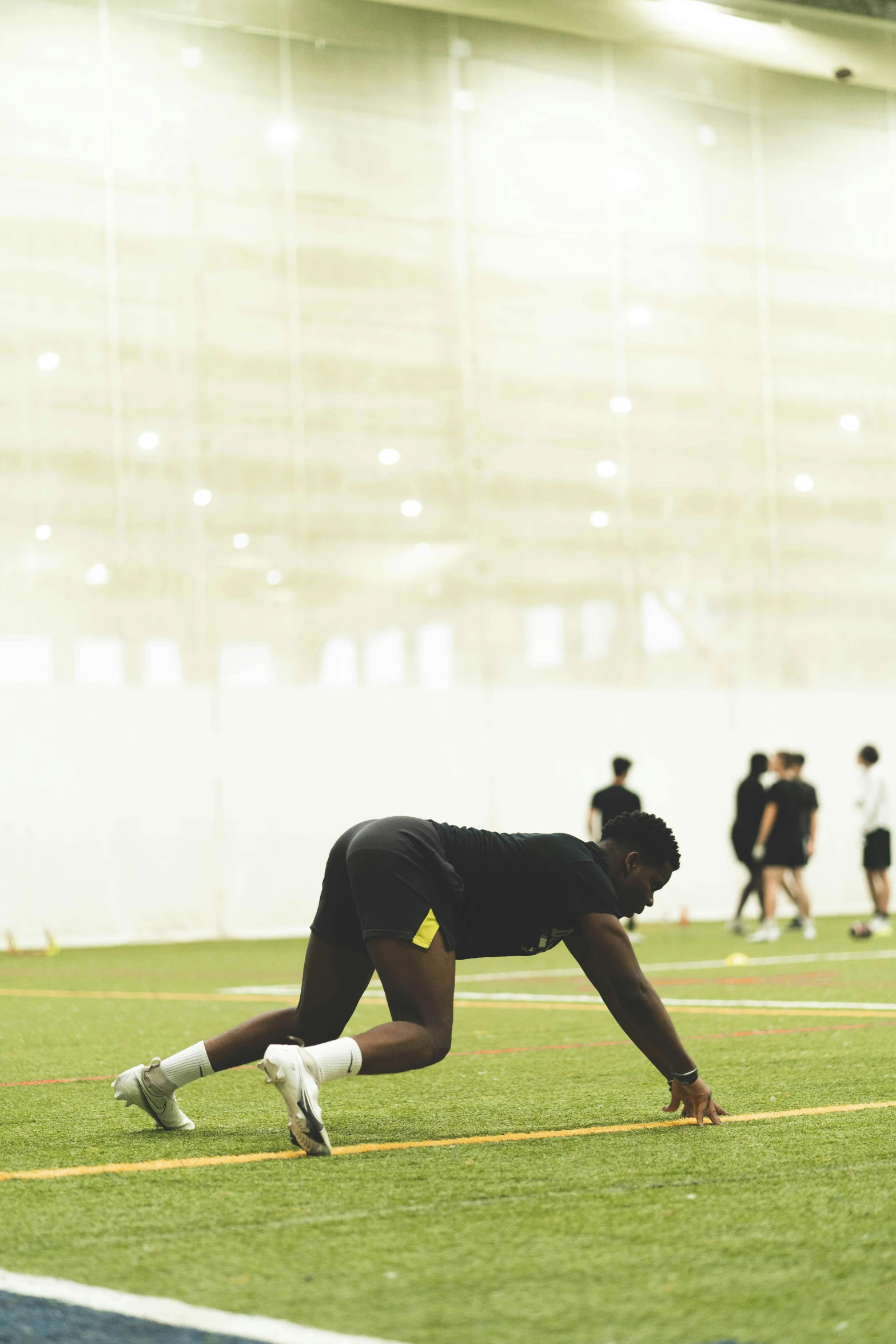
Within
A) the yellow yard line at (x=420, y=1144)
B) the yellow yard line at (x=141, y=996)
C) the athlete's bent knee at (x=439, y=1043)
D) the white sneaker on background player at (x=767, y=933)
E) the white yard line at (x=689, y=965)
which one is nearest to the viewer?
the yellow yard line at (x=420, y=1144)

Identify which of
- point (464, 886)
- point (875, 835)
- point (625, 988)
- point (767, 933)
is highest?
point (464, 886)

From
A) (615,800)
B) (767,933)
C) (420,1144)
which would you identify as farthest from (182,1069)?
(767,933)

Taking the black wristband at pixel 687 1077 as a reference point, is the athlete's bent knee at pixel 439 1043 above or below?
above

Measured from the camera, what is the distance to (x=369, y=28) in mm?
19875

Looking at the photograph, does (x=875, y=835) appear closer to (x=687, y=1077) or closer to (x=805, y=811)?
Answer: (x=805, y=811)

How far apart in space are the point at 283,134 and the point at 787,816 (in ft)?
30.9

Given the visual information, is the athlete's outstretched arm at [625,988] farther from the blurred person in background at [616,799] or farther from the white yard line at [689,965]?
the blurred person in background at [616,799]

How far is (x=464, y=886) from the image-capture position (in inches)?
186

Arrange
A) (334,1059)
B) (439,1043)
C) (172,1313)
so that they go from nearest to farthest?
1. (172,1313)
2. (334,1059)
3. (439,1043)

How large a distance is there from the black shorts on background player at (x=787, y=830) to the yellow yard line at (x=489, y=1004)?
609 cm

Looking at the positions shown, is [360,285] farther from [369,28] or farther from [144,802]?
[144,802]

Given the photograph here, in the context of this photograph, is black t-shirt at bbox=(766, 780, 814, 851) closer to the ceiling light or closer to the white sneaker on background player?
the white sneaker on background player

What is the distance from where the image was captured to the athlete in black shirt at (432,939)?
4488mm

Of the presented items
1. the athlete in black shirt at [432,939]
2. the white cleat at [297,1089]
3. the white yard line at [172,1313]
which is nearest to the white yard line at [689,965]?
the athlete in black shirt at [432,939]
